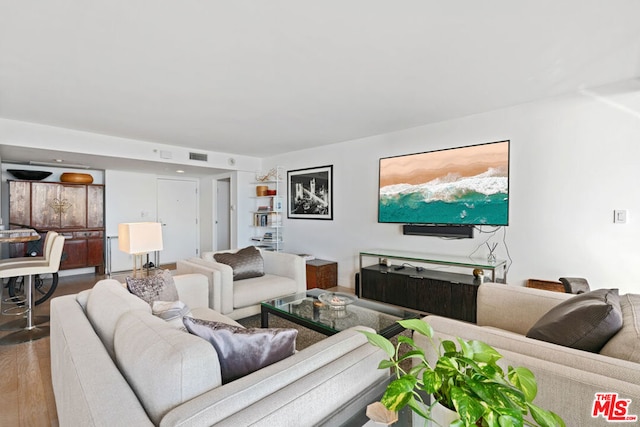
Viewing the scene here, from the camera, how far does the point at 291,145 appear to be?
195 inches

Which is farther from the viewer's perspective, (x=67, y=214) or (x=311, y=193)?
(x=67, y=214)

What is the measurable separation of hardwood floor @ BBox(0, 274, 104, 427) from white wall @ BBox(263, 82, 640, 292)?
3664 millimetres

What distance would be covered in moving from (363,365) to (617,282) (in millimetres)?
2843

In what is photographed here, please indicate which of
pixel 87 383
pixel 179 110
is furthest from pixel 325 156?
pixel 87 383

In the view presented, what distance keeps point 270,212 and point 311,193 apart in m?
Result: 0.99

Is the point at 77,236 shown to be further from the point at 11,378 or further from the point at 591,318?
the point at 591,318

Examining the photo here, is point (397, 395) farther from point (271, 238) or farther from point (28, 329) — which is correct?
point (271, 238)

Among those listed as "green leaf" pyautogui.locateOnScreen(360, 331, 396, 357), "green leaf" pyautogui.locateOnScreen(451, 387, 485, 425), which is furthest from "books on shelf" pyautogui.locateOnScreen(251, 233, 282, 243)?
"green leaf" pyautogui.locateOnScreen(451, 387, 485, 425)

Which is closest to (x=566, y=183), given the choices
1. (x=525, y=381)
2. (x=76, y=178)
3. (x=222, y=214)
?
(x=525, y=381)

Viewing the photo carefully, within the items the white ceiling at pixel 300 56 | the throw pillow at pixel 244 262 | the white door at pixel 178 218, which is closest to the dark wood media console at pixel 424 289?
the throw pillow at pixel 244 262

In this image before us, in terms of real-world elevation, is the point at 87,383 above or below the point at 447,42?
below

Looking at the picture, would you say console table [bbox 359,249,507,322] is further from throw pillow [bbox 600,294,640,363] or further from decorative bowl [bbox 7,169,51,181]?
decorative bowl [bbox 7,169,51,181]

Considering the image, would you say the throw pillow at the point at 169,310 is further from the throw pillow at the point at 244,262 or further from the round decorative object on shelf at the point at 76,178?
the round decorative object on shelf at the point at 76,178

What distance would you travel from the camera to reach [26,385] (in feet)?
6.72
